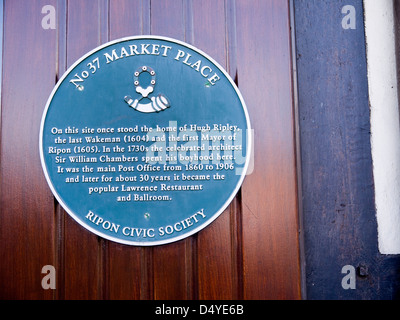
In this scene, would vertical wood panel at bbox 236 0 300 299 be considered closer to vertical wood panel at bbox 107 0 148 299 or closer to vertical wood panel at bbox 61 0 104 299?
vertical wood panel at bbox 107 0 148 299

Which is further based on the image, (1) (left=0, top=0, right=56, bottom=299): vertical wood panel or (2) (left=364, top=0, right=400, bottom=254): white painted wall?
(2) (left=364, top=0, right=400, bottom=254): white painted wall

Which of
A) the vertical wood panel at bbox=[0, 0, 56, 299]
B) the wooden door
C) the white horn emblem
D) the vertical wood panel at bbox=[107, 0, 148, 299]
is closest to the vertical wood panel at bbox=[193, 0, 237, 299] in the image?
the wooden door

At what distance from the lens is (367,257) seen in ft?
5.98

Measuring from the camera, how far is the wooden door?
1.73m

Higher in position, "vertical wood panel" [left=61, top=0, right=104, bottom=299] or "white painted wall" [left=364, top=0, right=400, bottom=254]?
"white painted wall" [left=364, top=0, right=400, bottom=254]

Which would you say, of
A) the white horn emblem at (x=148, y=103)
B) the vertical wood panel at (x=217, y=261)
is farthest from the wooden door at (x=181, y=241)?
the white horn emblem at (x=148, y=103)

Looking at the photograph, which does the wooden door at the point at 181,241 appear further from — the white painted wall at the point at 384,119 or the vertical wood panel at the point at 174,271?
the white painted wall at the point at 384,119

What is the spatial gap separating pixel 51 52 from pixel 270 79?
108cm

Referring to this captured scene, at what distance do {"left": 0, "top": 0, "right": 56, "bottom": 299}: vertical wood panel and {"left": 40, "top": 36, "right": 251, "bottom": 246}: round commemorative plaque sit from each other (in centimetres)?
9

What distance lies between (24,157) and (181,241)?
854 millimetres

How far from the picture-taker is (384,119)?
186 centimetres

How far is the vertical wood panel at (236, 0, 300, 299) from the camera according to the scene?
172 centimetres

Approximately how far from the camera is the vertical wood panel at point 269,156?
5.65 ft
